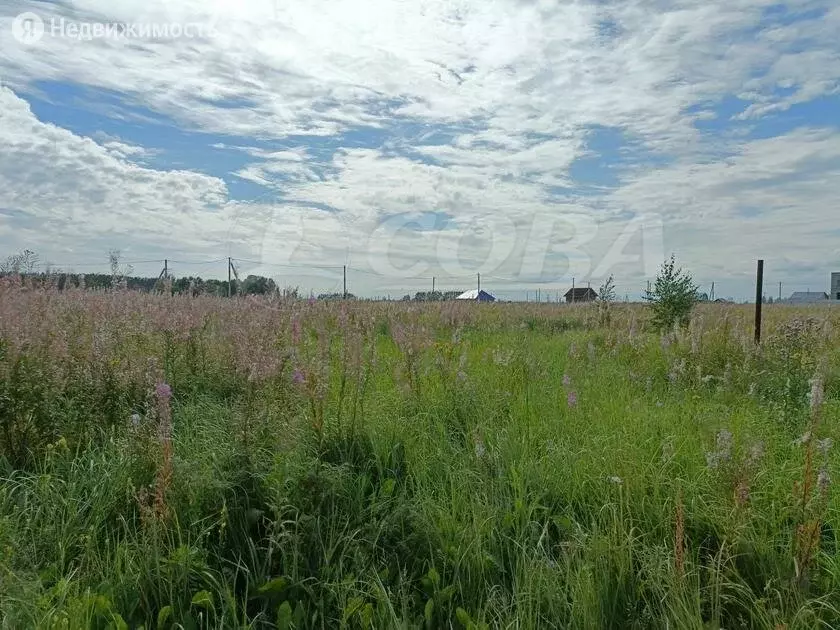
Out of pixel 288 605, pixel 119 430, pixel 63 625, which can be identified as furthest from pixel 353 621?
pixel 119 430

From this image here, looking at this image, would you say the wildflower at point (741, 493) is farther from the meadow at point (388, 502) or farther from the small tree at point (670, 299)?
the small tree at point (670, 299)

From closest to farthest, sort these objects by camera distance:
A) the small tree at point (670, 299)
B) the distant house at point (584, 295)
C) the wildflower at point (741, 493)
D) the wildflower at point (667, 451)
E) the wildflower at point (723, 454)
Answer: the wildflower at point (741, 493)
the wildflower at point (723, 454)
the wildflower at point (667, 451)
the small tree at point (670, 299)
the distant house at point (584, 295)

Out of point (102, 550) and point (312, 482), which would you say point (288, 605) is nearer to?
point (312, 482)

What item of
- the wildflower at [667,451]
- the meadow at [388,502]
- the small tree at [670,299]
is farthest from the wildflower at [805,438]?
→ the small tree at [670,299]

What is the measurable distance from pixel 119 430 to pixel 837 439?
14.4ft

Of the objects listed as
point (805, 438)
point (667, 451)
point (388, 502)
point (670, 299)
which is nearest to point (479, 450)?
point (388, 502)

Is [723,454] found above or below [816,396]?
below

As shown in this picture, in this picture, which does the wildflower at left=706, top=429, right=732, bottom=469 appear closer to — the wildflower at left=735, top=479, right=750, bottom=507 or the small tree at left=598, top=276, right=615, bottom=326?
Result: the wildflower at left=735, top=479, right=750, bottom=507

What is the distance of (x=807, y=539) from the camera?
2.06m

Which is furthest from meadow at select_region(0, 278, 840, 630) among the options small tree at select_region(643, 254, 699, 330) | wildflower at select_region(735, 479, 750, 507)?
small tree at select_region(643, 254, 699, 330)

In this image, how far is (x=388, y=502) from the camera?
276 centimetres

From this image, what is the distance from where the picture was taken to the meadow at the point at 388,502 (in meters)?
2.12

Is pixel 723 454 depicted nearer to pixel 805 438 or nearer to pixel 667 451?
pixel 805 438

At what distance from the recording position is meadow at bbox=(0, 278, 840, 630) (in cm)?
212
